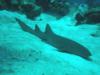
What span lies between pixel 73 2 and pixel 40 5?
740 millimetres

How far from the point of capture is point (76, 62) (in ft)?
11.0

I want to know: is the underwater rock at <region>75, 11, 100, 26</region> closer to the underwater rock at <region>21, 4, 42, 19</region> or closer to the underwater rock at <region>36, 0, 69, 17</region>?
the underwater rock at <region>36, 0, 69, 17</region>

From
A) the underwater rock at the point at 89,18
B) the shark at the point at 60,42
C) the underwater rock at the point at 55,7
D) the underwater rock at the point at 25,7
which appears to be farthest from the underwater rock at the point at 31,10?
the underwater rock at the point at 89,18

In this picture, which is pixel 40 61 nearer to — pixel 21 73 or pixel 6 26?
pixel 21 73

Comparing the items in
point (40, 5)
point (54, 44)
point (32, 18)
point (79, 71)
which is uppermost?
point (40, 5)

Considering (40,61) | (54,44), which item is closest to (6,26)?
(54,44)

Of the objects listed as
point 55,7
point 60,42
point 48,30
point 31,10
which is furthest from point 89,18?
point 60,42

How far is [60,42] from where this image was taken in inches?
148

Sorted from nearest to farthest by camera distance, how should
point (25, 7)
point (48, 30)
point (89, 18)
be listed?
point (48, 30) < point (25, 7) < point (89, 18)

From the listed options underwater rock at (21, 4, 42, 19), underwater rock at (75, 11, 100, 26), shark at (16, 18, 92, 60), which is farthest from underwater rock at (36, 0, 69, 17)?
shark at (16, 18, 92, 60)

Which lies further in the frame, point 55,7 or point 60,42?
point 55,7

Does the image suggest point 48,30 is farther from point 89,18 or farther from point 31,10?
point 89,18

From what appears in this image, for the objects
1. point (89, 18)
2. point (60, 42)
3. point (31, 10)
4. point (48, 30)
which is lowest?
point (60, 42)

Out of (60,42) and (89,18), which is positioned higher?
(89,18)
